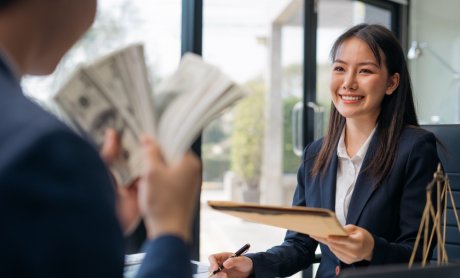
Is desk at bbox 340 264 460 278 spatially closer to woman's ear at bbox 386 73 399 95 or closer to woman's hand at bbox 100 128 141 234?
woman's hand at bbox 100 128 141 234

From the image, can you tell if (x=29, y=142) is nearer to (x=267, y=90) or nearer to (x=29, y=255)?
(x=29, y=255)

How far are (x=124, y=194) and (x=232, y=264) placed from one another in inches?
31.2

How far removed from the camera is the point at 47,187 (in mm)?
515

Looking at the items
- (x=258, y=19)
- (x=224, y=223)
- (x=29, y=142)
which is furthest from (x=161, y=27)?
(x=224, y=223)

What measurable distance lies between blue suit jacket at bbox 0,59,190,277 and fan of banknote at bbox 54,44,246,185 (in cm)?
15

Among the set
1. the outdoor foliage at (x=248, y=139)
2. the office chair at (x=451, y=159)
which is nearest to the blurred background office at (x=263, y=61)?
the outdoor foliage at (x=248, y=139)

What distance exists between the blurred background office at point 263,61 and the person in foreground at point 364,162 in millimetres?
386

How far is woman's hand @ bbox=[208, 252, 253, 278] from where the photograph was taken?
1476 mm

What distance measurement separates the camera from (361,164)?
167 centimetres

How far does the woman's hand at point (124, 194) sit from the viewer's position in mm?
708

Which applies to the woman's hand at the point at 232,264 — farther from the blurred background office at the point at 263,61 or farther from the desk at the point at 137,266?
the blurred background office at the point at 263,61

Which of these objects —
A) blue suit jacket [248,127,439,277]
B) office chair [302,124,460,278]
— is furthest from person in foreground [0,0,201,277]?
office chair [302,124,460,278]

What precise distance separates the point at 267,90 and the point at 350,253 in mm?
4777

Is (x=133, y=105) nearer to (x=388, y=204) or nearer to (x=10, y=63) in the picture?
Result: (x=10, y=63)
